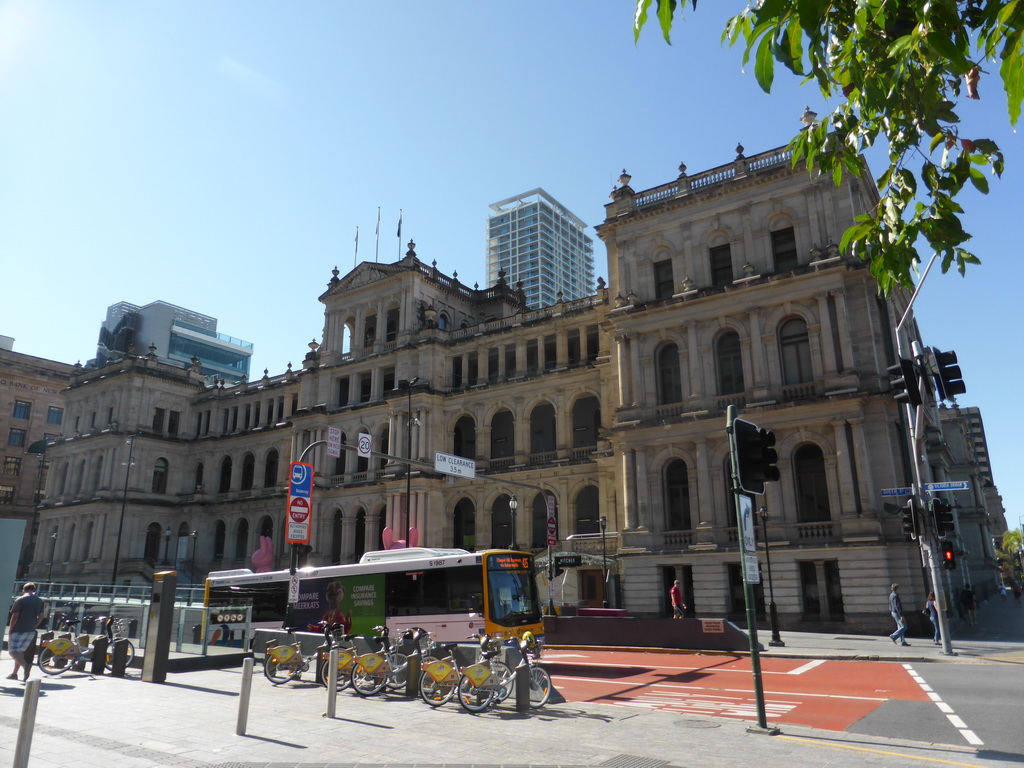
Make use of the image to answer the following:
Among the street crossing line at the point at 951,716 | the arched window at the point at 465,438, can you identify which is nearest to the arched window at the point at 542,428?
the arched window at the point at 465,438

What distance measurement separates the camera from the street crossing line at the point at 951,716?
10.3m

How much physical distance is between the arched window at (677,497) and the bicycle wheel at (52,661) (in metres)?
24.1

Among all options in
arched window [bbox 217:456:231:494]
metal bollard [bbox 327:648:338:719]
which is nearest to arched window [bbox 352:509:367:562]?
arched window [bbox 217:456:231:494]

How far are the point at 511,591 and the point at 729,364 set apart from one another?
17.1 meters

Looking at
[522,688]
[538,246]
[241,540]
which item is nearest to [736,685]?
[522,688]

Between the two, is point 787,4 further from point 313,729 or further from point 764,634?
point 764,634

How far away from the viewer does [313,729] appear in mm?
11359

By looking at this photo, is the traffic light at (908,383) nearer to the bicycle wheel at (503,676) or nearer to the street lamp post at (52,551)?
the bicycle wheel at (503,676)

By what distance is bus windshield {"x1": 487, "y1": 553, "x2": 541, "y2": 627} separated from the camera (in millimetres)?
22375

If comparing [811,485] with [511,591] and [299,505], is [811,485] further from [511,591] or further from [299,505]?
[299,505]

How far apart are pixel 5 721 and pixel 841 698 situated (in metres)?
14.8

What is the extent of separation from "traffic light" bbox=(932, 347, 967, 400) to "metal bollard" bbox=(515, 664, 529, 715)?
10.7 metres

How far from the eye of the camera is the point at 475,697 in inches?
527

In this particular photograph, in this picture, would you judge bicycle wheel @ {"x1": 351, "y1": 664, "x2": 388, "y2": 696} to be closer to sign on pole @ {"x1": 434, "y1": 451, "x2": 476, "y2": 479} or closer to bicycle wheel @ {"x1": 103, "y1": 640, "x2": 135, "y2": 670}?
bicycle wheel @ {"x1": 103, "y1": 640, "x2": 135, "y2": 670}
